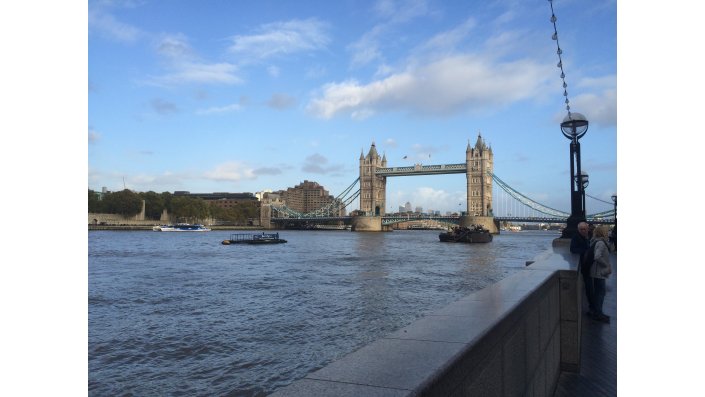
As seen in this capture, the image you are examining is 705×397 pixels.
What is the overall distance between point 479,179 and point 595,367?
109 meters

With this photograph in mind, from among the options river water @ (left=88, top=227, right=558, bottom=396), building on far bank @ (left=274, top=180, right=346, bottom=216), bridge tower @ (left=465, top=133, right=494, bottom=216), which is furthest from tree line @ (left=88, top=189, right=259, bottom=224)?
river water @ (left=88, top=227, right=558, bottom=396)

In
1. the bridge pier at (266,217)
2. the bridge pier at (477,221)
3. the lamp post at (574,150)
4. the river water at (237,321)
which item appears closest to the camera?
the river water at (237,321)

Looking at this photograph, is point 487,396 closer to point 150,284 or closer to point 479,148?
point 150,284

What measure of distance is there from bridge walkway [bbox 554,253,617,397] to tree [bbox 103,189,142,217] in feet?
335

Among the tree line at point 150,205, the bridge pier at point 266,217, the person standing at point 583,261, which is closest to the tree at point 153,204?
the tree line at point 150,205

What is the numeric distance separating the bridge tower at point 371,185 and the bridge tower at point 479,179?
19.0m

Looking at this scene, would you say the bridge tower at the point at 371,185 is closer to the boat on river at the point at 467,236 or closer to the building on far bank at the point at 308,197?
the boat on river at the point at 467,236

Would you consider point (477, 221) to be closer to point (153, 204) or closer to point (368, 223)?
point (368, 223)

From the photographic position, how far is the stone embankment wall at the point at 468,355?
1688 mm

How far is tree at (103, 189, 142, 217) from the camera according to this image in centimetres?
9894

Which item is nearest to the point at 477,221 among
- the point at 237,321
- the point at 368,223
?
the point at 368,223

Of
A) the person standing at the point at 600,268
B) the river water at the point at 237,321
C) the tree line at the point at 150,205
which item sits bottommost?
the river water at the point at 237,321

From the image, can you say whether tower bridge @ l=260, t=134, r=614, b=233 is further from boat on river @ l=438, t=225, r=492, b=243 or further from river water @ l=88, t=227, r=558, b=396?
river water @ l=88, t=227, r=558, b=396
